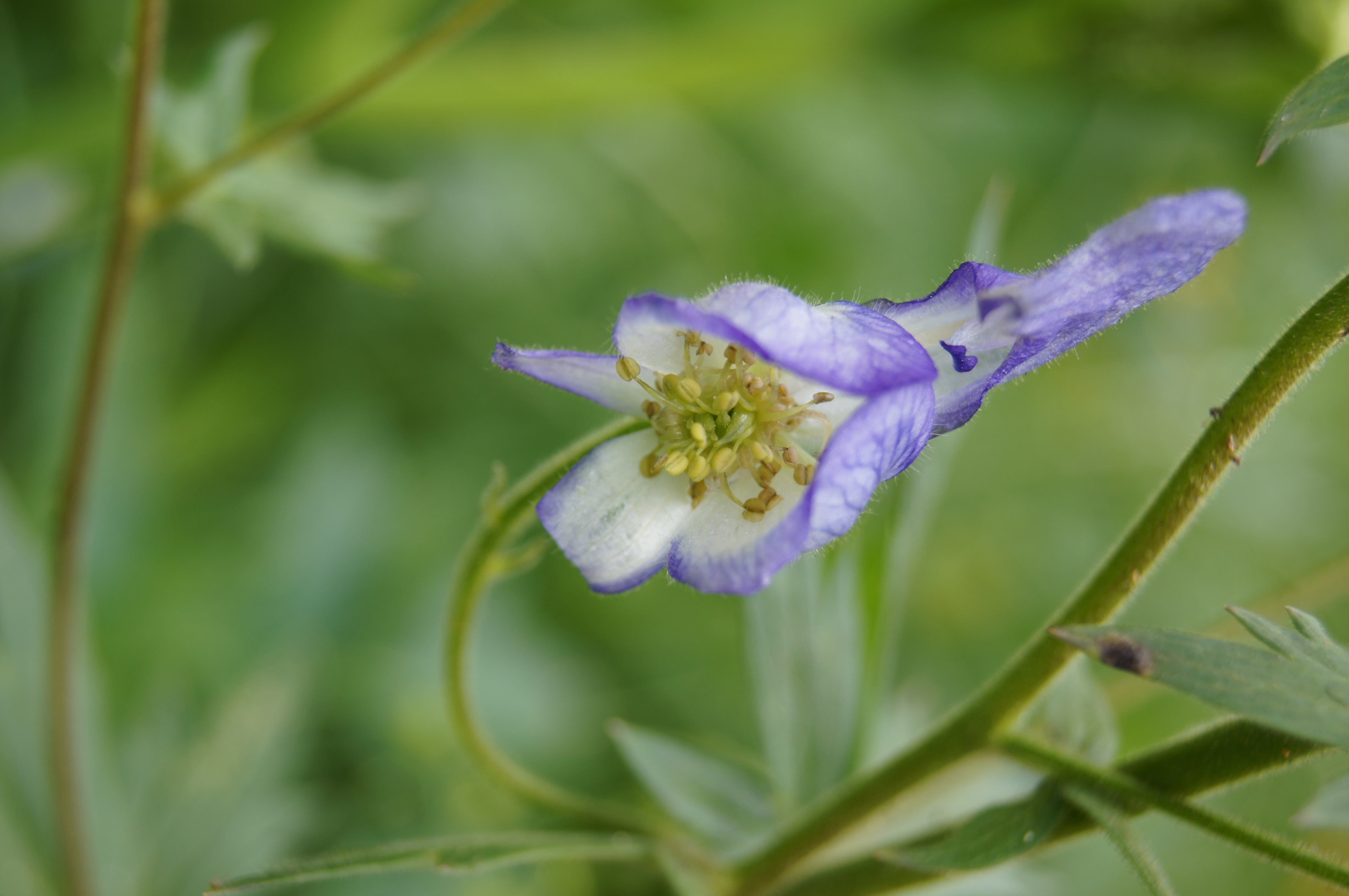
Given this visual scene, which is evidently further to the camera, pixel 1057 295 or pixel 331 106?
pixel 331 106

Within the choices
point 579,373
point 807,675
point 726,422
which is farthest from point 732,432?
point 807,675

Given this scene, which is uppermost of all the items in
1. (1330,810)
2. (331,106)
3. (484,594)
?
(331,106)

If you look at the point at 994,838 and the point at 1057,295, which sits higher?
the point at 1057,295

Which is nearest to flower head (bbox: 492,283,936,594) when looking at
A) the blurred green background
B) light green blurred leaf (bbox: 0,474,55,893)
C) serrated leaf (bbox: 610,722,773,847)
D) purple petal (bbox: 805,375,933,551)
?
purple petal (bbox: 805,375,933,551)

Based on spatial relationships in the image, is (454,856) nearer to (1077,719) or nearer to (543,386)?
(1077,719)

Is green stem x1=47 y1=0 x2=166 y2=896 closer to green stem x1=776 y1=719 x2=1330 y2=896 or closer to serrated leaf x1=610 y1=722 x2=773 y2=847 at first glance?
serrated leaf x1=610 y1=722 x2=773 y2=847

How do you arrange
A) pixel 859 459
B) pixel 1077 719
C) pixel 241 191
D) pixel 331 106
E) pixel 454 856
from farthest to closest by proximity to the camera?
→ pixel 241 191, pixel 331 106, pixel 1077 719, pixel 454 856, pixel 859 459

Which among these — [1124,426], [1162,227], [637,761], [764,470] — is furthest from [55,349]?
[1124,426]
